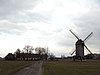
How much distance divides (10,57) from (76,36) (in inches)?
3337

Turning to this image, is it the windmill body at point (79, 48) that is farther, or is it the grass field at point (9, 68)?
the windmill body at point (79, 48)

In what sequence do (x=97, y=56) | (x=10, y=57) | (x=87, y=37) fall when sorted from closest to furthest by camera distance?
(x=87, y=37)
(x=97, y=56)
(x=10, y=57)

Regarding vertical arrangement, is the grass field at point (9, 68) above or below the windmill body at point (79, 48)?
below

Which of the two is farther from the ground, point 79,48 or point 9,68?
point 79,48

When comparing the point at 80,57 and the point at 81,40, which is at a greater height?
the point at 81,40

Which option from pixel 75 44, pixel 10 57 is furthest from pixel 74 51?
pixel 10 57

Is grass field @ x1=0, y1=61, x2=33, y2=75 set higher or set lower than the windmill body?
lower

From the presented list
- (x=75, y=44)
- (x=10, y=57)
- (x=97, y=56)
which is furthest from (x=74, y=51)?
(x=10, y=57)

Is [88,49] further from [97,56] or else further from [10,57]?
[10,57]

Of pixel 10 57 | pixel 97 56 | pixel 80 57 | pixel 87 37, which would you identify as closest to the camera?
pixel 80 57

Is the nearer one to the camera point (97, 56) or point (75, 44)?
point (75, 44)

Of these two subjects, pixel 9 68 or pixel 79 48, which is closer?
pixel 9 68

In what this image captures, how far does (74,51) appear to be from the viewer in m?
125

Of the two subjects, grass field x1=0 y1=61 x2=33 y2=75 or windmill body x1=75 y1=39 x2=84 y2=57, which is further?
windmill body x1=75 y1=39 x2=84 y2=57
